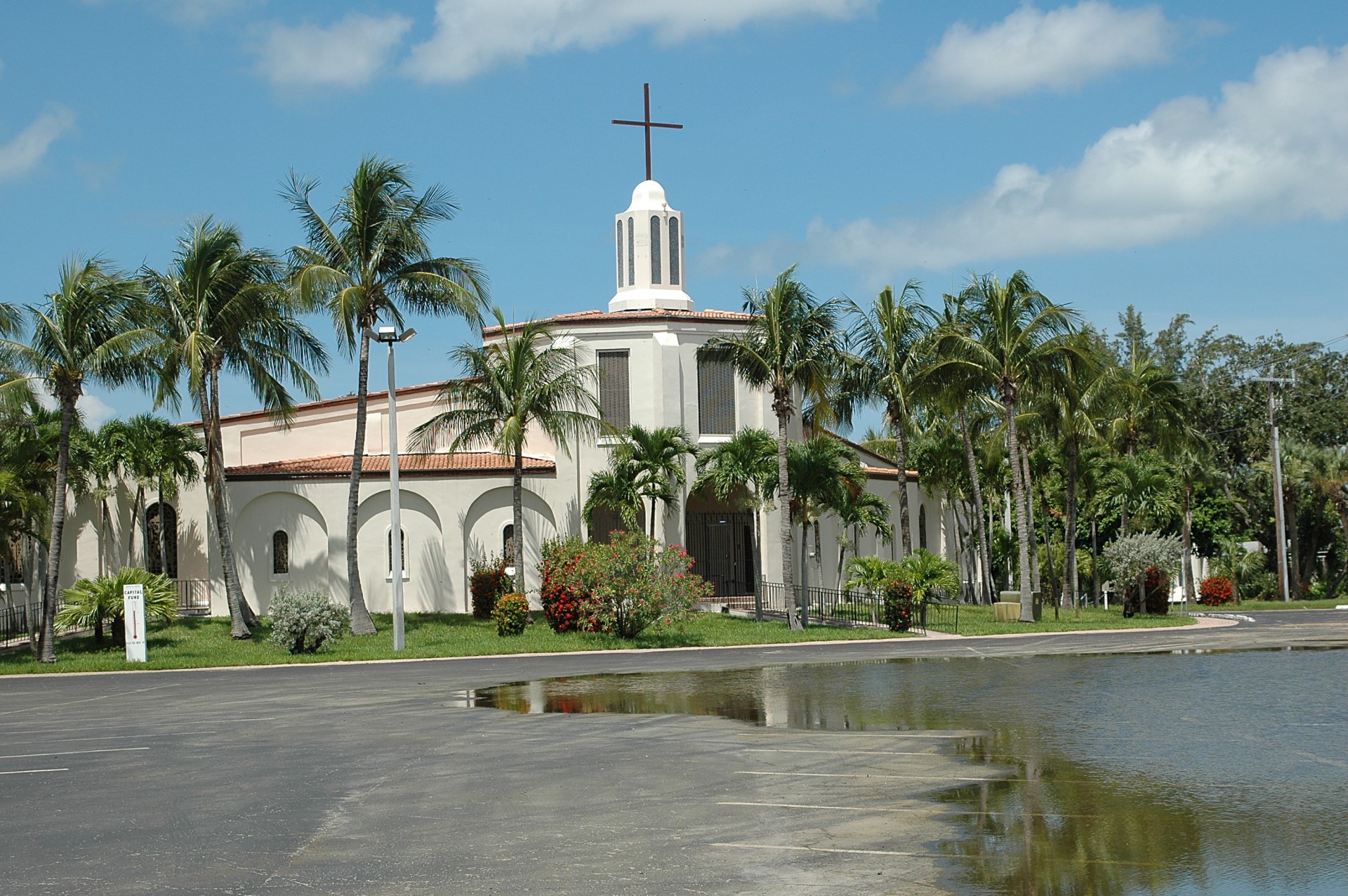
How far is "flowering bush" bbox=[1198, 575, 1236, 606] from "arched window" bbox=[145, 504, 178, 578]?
36727 mm

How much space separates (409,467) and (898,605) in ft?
49.6

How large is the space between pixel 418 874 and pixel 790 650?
1917 cm

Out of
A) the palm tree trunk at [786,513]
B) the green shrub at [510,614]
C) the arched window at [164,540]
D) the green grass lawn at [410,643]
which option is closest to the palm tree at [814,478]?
the palm tree trunk at [786,513]

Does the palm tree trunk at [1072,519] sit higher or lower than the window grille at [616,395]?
lower

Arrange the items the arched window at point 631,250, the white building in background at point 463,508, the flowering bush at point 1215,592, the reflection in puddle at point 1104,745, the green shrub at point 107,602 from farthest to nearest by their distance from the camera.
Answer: the flowering bush at point 1215,592 → the arched window at point 631,250 → the white building in background at point 463,508 → the green shrub at point 107,602 → the reflection in puddle at point 1104,745

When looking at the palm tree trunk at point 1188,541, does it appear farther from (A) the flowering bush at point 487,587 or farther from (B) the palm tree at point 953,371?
Answer: (A) the flowering bush at point 487,587

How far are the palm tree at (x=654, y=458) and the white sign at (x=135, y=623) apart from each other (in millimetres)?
13194

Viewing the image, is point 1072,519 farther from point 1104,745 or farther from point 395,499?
point 1104,745

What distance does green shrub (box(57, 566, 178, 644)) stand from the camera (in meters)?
28.6

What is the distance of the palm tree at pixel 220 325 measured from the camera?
29.8m

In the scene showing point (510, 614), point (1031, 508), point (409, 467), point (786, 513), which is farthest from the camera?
point (1031, 508)

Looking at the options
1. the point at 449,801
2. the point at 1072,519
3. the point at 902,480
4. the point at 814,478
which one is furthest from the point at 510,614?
the point at 449,801

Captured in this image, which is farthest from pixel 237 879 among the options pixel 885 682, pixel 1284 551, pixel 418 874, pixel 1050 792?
pixel 1284 551

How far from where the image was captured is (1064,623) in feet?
112
